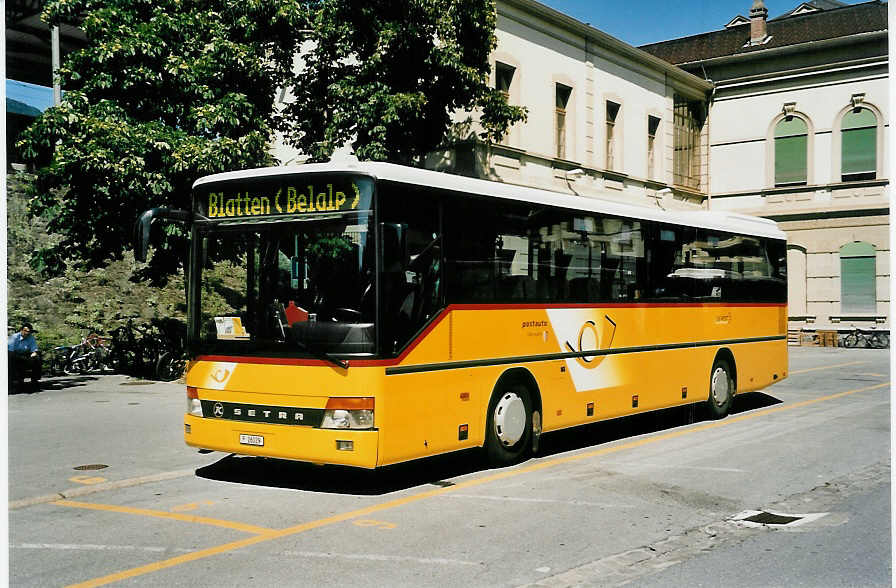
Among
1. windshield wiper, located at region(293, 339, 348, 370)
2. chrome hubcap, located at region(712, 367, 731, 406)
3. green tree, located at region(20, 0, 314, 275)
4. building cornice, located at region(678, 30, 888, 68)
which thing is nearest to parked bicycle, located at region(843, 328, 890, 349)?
building cornice, located at region(678, 30, 888, 68)

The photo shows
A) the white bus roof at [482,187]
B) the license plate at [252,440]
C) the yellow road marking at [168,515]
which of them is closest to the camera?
the yellow road marking at [168,515]

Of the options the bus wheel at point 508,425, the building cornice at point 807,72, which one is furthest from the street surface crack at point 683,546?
the building cornice at point 807,72

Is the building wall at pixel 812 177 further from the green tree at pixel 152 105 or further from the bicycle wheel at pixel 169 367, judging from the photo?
the bicycle wheel at pixel 169 367

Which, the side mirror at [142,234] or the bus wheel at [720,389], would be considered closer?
the side mirror at [142,234]

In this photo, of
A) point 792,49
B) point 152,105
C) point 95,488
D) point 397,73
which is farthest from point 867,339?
point 95,488

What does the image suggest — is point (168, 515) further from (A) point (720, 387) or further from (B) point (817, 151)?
(B) point (817, 151)

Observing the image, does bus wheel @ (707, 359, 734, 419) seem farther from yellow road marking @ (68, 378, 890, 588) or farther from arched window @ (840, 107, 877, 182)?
arched window @ (840, 107, 877, 182)

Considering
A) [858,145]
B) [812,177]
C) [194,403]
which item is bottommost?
[194,403]

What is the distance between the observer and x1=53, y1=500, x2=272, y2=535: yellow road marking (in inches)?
308

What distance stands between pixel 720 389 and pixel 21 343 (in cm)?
1450

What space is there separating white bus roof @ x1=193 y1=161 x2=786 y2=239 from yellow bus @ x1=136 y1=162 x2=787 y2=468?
28mm

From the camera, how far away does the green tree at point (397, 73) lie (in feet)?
64.5

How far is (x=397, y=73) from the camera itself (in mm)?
20391

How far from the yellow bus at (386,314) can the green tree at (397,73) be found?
8.23 m
